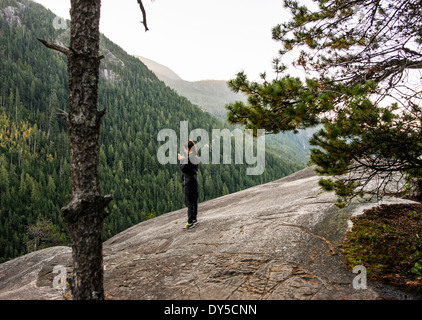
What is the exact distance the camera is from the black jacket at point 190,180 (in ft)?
25.4

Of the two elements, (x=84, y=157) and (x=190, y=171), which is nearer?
(x=84, y=157)

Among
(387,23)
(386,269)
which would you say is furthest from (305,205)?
(387,23)

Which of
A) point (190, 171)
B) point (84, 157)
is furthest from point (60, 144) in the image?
point (84, 157)

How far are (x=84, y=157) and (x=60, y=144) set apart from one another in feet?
419

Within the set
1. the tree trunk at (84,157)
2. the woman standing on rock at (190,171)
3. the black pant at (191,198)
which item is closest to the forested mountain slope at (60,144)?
the black pant at (191,198)

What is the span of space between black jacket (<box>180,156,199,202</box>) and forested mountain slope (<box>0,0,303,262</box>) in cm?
6187

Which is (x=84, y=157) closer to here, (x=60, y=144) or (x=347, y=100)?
(x=347, y=100)

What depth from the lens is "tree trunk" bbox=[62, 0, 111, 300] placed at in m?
3.82

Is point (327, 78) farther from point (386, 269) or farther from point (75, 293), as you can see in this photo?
point (75, 293)

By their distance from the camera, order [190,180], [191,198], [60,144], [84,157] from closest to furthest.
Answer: [84,157], [190,180], [191,198], [60,144]

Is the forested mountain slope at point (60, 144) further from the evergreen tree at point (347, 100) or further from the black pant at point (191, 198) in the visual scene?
the evergreen tree at point (347, 100)

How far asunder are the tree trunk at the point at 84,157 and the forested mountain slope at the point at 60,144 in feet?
211

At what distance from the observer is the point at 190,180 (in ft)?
25.4

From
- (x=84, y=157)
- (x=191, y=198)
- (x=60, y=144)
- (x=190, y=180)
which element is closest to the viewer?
(x=84, y=157)
